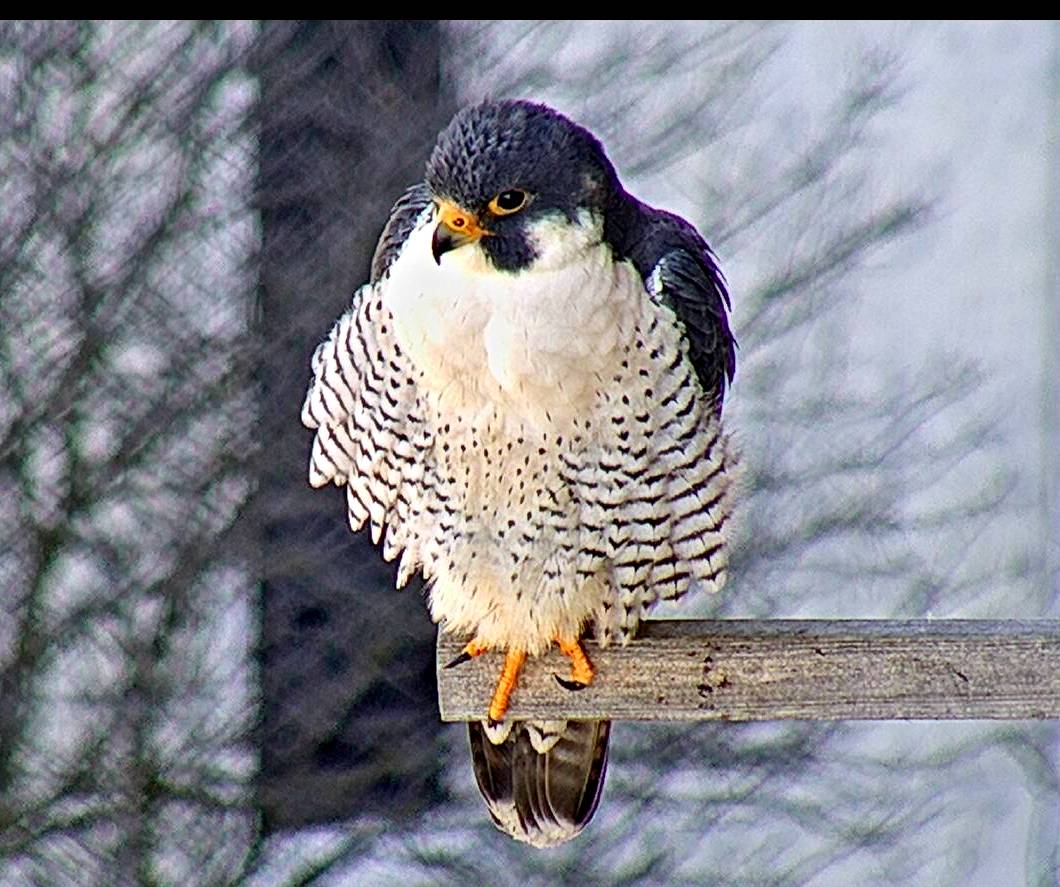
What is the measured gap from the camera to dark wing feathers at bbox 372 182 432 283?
214 cm

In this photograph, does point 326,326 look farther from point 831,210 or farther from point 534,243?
point 534,243

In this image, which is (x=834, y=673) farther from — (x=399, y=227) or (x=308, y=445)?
(x=308, y=445)

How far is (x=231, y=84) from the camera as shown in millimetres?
3680

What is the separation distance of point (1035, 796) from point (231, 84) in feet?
8.40

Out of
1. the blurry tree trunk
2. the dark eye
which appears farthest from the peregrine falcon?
the blurry tree trunk

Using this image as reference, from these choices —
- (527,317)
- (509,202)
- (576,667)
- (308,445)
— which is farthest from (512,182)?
(308,445)

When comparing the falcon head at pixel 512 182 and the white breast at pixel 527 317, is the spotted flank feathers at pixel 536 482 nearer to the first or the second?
the white breast at pixel 527 317

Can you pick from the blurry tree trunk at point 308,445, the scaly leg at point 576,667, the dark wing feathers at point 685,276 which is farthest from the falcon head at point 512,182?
the blurry tree trunk at point 308,445

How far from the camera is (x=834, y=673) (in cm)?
207

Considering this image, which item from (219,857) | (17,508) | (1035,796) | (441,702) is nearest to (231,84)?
(17,508)

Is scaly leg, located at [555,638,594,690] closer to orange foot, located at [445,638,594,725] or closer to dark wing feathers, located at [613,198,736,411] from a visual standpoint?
orange foot, located at [445,638,594,725]

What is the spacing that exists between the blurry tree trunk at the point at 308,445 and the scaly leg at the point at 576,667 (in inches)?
61.5

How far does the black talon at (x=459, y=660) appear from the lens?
2.24m

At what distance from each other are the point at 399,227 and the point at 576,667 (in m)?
0.60
